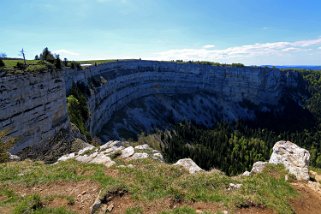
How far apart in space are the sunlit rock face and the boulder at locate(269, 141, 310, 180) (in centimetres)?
4582

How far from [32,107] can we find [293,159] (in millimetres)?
28333

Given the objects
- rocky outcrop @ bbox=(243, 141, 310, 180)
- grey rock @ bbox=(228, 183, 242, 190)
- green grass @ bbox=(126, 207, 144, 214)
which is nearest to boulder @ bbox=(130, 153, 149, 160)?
grey rock @ bbox=(228, 183, 242, 190)

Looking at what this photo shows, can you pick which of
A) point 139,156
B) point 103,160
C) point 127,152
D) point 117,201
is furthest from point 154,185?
point 127,152

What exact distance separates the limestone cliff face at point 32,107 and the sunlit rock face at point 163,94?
20.2 meters

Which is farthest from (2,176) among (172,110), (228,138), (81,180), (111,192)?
(172,110)

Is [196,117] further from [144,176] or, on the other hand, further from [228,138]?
[144,176]

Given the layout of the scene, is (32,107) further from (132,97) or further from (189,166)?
(132,97)

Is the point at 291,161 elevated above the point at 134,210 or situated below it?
below

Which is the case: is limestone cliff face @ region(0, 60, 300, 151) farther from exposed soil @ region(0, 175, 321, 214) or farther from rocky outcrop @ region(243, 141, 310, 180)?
rocky outcrop @ region(243, 141, 310, 180)

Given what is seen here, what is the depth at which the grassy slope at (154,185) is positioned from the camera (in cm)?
1480

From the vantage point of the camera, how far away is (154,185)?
16156 mm

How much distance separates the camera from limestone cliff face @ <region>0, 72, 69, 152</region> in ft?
93.0

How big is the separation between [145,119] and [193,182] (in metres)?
89.3

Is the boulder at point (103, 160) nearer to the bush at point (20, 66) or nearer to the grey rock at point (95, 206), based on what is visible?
the grey rock at point (95, 206)
